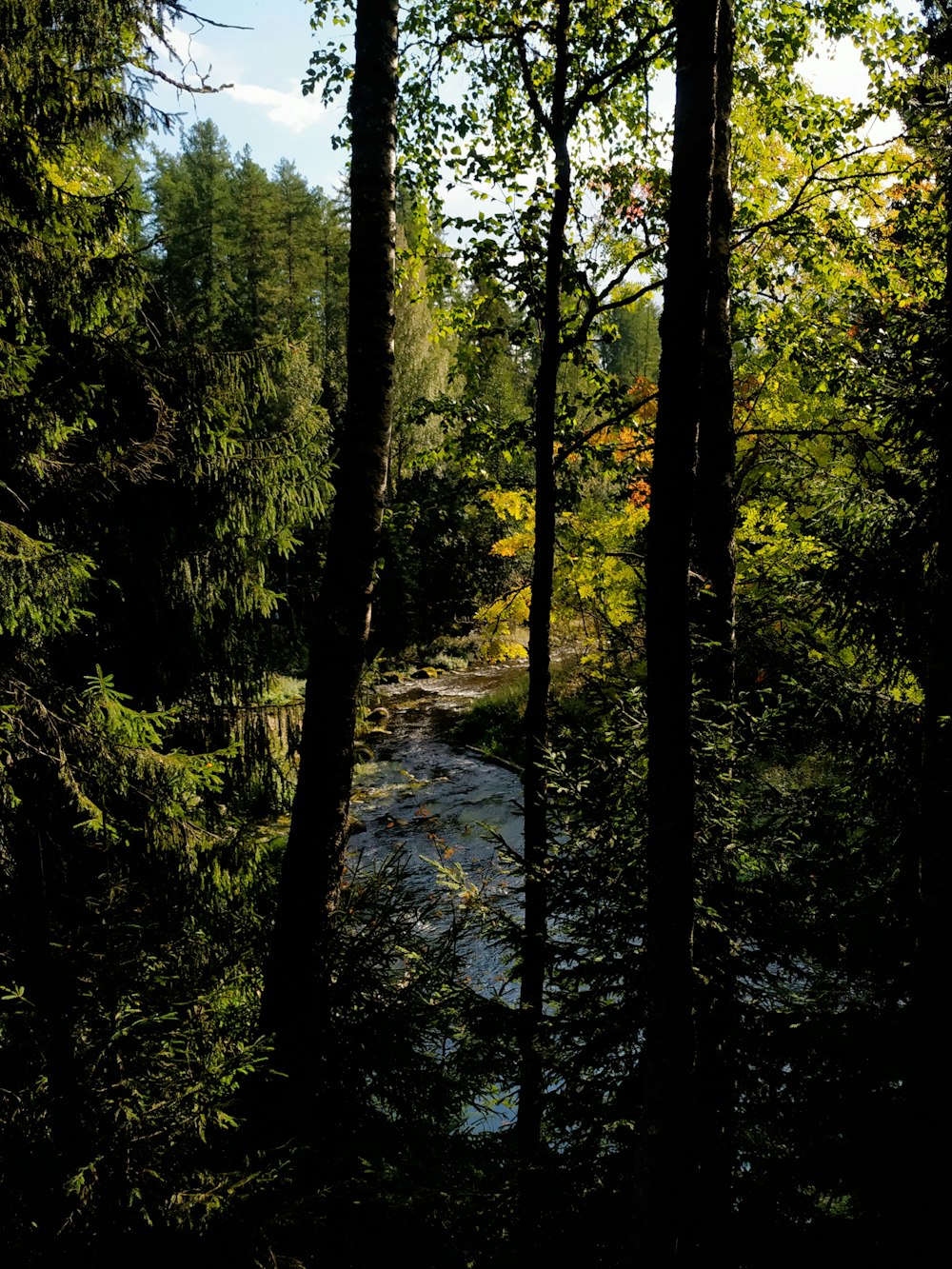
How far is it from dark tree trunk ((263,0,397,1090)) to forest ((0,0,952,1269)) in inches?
1.0

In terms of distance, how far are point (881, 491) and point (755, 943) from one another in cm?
294

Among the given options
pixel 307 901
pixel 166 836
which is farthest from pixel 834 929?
pixel 166 836

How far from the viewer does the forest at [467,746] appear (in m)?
2.94

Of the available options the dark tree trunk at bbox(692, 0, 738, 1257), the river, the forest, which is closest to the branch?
the forest

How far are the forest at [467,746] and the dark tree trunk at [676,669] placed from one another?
0.01 metres

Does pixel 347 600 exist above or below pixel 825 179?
below

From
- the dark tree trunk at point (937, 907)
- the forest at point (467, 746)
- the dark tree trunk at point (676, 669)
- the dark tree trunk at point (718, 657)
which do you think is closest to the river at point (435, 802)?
the forest at point (467, 746)

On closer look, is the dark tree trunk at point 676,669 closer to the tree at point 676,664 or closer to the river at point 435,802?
the tree at point 676,664

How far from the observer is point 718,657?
14.6 ft

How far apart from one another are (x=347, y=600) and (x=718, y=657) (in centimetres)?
233

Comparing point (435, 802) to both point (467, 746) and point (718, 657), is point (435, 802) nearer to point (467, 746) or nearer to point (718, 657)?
point (467, 746)

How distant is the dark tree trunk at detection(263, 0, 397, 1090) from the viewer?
387 centimetres

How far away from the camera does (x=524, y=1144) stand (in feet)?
13.6

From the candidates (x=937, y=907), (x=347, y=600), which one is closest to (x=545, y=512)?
(x=347, y=600)
